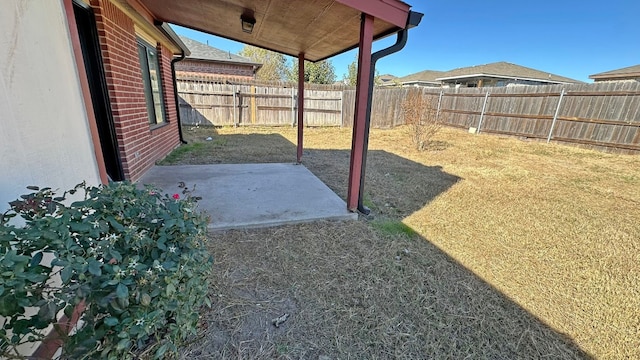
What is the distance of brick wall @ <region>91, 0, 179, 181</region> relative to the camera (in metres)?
3.14

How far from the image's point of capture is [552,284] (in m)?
2.24

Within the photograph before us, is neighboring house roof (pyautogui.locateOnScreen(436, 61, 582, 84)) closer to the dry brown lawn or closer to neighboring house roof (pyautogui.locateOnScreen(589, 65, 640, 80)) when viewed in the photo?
neighboring house roof (pyautogui.locateOnScreen(589, 65, 640, 80))

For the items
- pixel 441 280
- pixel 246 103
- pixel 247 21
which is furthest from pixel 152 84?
pixel 246 103

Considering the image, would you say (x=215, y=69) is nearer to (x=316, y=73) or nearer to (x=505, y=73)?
(x=316, y=73)

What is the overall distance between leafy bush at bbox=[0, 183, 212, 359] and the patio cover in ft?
7.14

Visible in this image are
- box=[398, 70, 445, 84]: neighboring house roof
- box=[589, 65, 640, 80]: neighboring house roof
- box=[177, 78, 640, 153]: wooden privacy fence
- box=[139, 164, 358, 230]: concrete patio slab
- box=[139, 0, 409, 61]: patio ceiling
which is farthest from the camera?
box=[398, 70, 445, 84]: neighboring house roof

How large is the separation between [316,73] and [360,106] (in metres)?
24.1

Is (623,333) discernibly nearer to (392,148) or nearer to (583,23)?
(392,148)

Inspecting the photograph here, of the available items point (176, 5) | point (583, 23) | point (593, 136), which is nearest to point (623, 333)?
point (176, 5)

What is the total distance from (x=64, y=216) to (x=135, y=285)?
0.37 metres

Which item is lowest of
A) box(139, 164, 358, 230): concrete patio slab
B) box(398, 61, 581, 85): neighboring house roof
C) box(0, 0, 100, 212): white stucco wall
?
box(139, 164, 358, 230): concrete patio slab

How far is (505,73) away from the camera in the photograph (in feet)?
62.0

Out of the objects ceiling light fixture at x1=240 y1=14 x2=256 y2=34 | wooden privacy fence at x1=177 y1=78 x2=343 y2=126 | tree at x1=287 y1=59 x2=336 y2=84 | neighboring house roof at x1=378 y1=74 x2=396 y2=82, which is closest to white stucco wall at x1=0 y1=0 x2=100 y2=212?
ceiling light fixture at x1=240 y1=14 x2=256 y2=34

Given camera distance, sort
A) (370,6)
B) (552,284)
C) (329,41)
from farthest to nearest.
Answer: (329,41) < (370,6) < (552,284)
